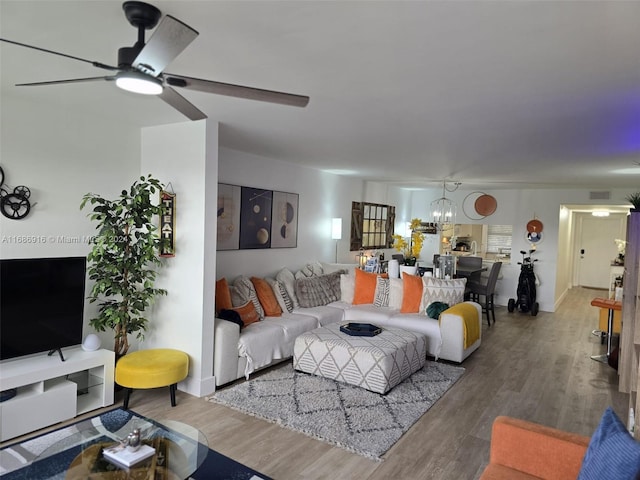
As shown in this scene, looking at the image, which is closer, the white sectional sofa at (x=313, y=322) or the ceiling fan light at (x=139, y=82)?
the ceiling fan light at (x=139, y=82)

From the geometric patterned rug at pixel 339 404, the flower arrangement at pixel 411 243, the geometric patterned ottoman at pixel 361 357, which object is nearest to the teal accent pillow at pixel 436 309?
the geometric patterned ottoman at pixel 361 357

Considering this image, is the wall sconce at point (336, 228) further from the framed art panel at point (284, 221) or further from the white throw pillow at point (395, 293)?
the white throw pillow at point (395, 293)

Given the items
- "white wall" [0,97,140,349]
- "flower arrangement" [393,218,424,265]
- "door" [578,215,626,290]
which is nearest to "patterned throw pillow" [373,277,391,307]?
"flower arrangement" [393,218,424,265]

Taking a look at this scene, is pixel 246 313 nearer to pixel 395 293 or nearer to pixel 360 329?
pixel 360 329

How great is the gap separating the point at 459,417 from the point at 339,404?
3.37 ft

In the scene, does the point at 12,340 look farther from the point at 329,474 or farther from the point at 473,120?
the point at 473,120

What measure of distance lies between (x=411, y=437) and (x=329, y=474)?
823mm

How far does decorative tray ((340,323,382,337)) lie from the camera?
14.8 ft

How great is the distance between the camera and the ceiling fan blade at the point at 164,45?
1.45 m

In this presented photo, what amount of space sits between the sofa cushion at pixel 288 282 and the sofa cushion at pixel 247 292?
0.59m

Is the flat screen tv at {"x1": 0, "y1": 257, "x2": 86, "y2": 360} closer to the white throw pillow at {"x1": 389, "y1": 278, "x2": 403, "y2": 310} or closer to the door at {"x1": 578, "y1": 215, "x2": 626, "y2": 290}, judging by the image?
the white throw pillow at {"x1": 389, "y1": 278, "x2": 403, "y2": 310}

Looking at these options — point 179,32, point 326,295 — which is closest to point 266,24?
point 179,32

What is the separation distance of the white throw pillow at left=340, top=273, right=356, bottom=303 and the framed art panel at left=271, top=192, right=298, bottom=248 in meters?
0.89

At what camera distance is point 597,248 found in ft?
38.8
